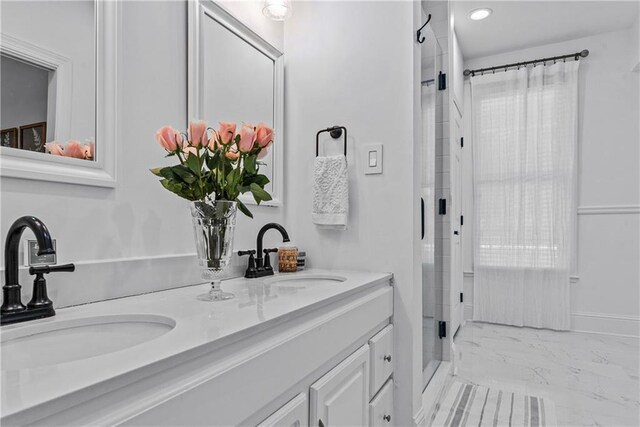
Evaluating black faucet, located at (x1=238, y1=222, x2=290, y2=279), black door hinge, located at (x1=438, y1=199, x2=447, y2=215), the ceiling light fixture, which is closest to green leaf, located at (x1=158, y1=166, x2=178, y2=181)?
black faucet, located at (x1=238, y1=222, x2=290, y2=279)

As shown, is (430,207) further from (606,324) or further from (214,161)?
(606,324)

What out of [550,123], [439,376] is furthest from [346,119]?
[550,123]

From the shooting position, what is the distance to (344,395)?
1.10m

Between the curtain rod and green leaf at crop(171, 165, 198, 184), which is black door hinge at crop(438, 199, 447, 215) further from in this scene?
the curtain rod

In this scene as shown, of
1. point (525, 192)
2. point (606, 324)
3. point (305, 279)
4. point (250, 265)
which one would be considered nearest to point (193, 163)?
point (250, 265)

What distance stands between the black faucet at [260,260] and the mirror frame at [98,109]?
599 millimetres

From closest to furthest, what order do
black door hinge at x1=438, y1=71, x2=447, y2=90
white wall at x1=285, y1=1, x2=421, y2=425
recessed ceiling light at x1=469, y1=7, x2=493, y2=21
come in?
white wall at x1=285, y1=1, x2=421, y2=425 → black door hinge at x1=438, y1=71, x2=447, y2=90 → recessed ceiling light at x1=469, y1=7, x2=493, y2=21

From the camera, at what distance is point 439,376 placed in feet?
7.45

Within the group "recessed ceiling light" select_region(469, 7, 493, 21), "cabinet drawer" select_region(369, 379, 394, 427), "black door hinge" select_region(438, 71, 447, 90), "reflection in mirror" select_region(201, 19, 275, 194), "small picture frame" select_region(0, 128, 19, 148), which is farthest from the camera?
"recessed ceiling light" select_region(469, 7, 493, 21)

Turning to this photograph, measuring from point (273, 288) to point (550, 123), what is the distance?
335cm

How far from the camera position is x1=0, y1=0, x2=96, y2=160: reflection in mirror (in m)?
0.87

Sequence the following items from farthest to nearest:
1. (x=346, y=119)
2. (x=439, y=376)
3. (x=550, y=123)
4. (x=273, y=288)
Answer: (x=550, y=123)
(x=439, y=376)
(x=346, y=119)
(x=273, y=288)

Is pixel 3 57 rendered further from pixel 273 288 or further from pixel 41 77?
pixel 273 288

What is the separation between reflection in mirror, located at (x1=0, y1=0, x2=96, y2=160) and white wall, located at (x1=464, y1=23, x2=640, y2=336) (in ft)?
12.5
